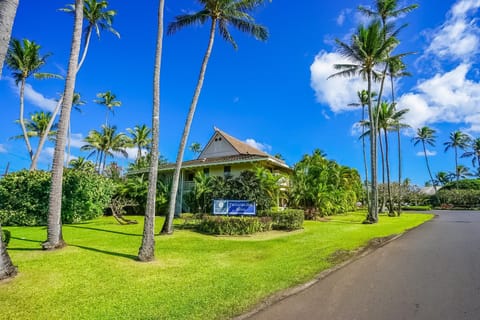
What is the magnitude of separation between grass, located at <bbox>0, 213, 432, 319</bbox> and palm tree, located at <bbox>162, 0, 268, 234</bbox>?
328 centimetres

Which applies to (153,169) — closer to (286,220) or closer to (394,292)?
(394,292)

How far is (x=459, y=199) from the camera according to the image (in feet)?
161

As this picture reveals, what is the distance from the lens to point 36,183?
15930mm

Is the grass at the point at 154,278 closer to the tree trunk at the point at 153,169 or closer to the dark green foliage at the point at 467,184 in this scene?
the tree trunk at the point at 153,169

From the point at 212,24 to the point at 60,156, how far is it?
352 inches

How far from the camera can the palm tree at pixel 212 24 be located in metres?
12.4

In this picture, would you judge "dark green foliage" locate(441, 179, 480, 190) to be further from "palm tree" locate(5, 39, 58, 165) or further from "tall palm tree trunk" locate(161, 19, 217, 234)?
"palm tree" locate(5, 39, 58, 165)

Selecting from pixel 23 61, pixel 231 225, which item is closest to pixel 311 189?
pixel 231 225

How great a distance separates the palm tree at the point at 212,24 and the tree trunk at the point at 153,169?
379 centimetres

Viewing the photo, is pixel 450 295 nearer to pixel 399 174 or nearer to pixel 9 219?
pixel 9 219

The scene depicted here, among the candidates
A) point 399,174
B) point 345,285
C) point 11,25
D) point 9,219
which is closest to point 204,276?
point 345,285

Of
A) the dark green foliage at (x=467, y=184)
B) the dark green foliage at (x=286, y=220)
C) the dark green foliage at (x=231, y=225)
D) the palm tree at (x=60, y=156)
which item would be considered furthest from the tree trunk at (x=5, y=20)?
the dark green foliage at (x=467, y=184)

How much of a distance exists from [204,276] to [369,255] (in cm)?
523

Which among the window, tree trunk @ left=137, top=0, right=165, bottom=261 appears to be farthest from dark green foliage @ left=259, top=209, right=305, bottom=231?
tree trunk @ left=137, top=0, right=165, bottom=261
